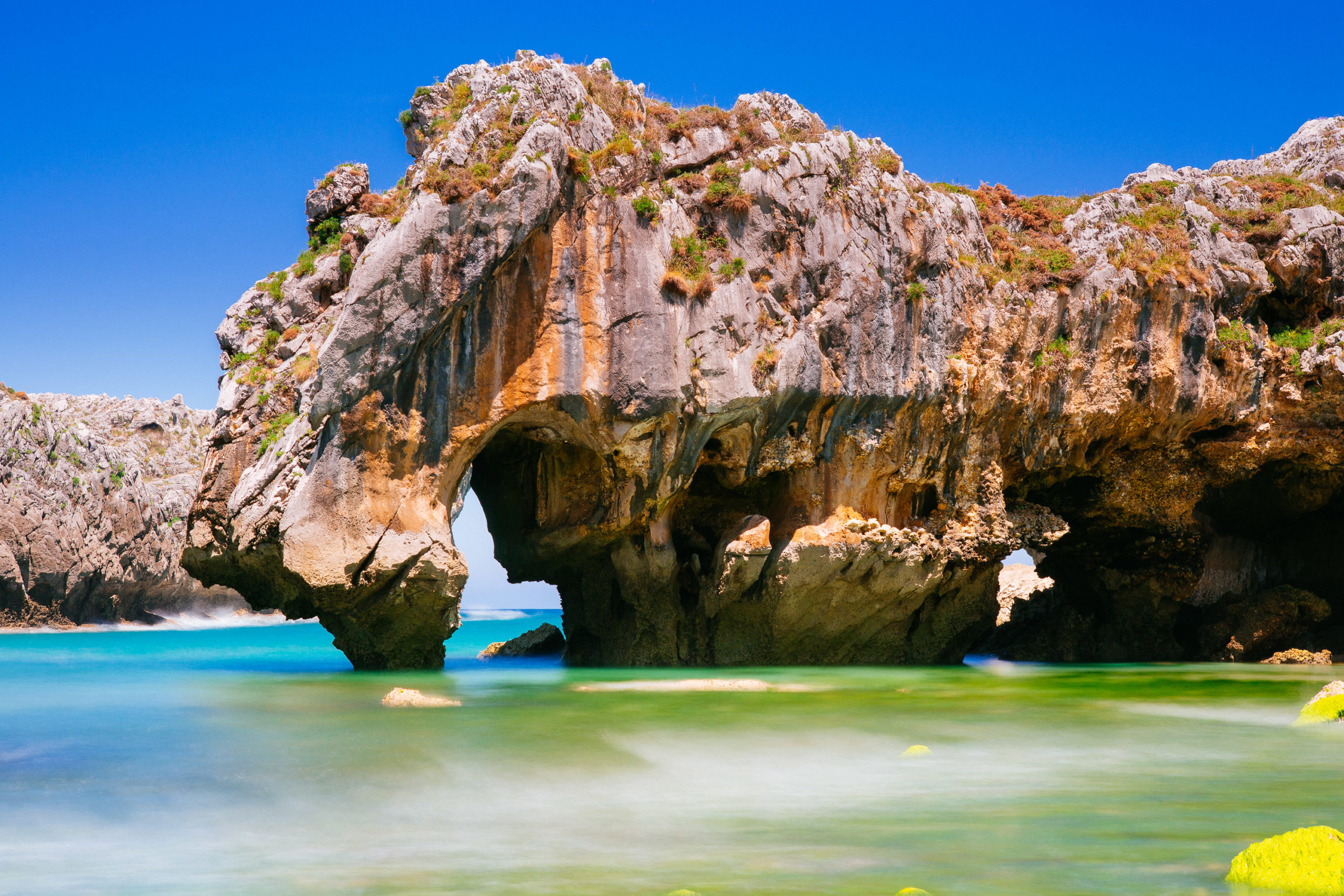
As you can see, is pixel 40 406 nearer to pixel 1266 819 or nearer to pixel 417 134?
pixel 417 134

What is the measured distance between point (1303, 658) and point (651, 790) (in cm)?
2185

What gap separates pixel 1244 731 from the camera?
44.8ft

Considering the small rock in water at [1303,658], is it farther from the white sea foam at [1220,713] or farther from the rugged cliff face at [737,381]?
the white sea foam at [1220,713]

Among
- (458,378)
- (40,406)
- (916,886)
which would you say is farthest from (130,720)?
(40,406)

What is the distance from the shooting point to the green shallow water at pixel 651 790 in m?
7.11

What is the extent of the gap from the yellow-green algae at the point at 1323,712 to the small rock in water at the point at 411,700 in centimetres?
1204

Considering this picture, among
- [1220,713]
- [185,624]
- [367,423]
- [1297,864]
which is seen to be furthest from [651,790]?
[185,624]

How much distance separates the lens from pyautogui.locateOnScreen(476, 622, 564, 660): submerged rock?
1334 inches

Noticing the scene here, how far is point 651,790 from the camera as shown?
995 cm

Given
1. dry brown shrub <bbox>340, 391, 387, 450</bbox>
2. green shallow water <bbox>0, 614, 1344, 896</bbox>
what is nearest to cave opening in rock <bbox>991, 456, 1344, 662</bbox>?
A: green shallow water <bbox>0, 614, 1344, 896</bbox>

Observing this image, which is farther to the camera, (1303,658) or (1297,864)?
(1303,658)

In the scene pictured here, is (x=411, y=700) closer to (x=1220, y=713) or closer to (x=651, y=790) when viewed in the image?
(x=651, y=790)

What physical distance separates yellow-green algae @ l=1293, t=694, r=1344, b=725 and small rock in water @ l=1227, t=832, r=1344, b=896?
8868 millimetres

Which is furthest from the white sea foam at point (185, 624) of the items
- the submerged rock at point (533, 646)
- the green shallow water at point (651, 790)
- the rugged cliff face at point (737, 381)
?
the green shallow water at point (651, 790)
